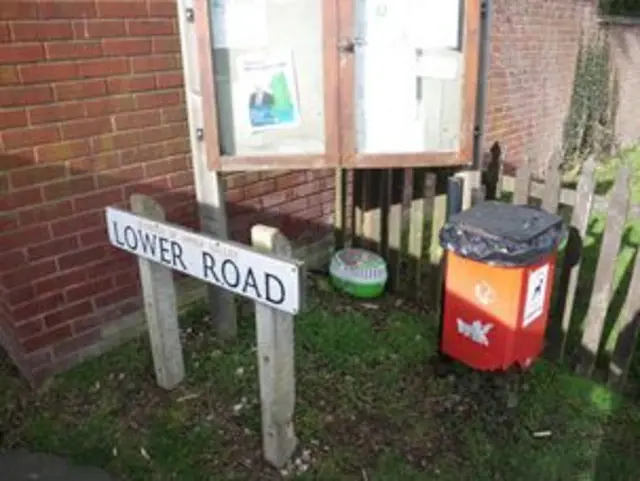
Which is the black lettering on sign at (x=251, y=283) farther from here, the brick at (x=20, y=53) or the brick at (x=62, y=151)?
the brick at (x=20, y=53)

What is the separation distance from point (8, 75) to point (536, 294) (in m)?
2.69

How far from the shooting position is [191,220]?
374cm

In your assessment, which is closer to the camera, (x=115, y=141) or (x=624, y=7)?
(x=115, y=141)

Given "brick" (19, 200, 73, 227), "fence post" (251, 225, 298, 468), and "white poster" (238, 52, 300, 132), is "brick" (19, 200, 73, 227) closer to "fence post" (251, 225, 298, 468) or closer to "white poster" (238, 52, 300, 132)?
"white poster" (238, 52, 300, 132)

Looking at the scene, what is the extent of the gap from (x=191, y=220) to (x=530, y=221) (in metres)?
1.93

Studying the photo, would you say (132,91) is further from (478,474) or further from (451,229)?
(478,474)

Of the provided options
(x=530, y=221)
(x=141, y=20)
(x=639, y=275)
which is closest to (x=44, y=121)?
(x=141, y=20)

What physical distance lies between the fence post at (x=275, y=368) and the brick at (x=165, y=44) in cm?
137

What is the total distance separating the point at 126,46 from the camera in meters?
3.16

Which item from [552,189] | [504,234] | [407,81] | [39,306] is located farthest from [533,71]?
[39,306]

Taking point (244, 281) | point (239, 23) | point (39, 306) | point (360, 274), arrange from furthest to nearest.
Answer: point (360, 274) → point (39, 306) → point (239, 23) → point (244, 281)

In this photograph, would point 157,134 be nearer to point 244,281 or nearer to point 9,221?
point 9,221

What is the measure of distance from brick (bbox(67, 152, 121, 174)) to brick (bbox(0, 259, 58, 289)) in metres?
0.48

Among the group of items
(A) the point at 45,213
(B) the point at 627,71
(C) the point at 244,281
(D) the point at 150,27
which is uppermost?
(D) the point at 150,27
